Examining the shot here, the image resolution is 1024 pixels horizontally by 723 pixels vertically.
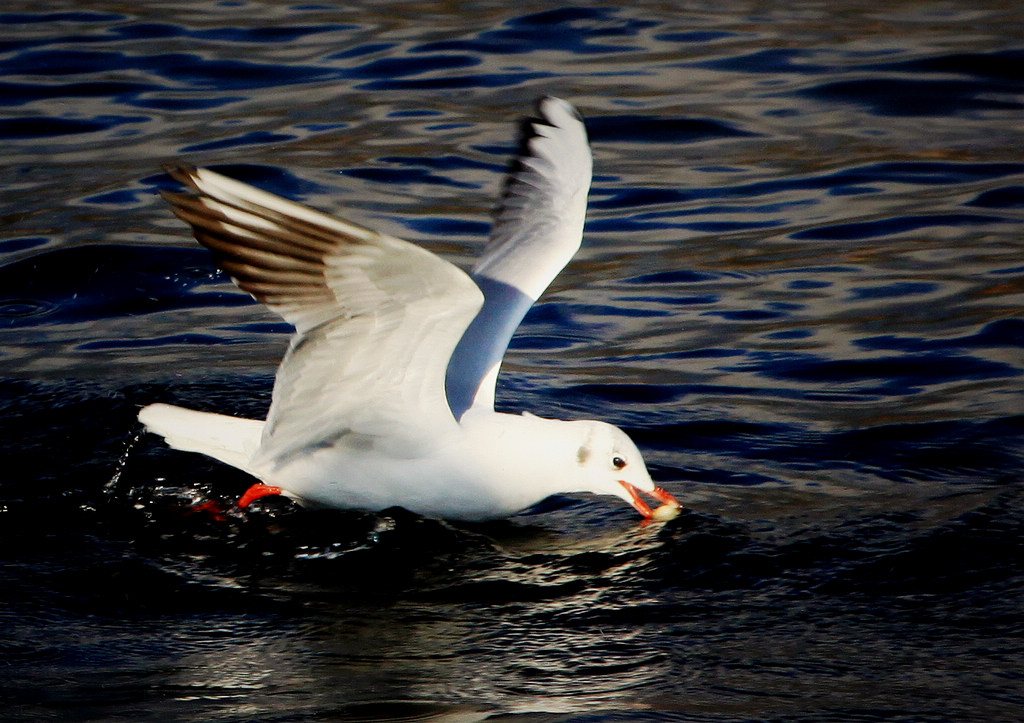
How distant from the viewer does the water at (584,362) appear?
444 centimetres

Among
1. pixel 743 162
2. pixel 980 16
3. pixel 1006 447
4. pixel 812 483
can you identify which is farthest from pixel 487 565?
pixel 980 16

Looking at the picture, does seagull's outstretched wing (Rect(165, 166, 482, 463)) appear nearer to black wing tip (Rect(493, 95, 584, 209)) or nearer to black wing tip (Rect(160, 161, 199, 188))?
black wing tip (Rect(160, 161, 199, 188))

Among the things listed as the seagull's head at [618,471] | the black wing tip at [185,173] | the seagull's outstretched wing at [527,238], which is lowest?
the seagull's head at [618,471]

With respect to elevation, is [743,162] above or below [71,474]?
above

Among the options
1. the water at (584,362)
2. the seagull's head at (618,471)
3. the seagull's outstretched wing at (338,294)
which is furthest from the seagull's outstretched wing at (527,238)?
the seagull's outstretched wing at (338,294)

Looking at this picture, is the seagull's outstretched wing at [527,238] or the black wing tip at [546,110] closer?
the seagull's outstretched wing at [527,238]

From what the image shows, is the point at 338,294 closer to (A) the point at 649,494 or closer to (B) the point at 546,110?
(A) the point at 649,494

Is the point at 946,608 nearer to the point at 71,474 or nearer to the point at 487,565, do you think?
the point at 487,565

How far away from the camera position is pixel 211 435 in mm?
5828

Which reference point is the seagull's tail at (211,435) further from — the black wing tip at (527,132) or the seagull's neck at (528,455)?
the black wing tip at (527,132)

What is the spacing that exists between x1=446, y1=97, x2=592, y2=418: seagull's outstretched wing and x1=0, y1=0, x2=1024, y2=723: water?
64 cm

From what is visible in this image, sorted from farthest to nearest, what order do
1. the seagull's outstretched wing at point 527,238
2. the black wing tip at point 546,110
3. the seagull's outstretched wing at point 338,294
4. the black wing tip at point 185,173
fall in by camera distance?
the black wing tip at point 546,110 → the seagull's outstretched wing at point 527,238 → the seagull's outstretched wing at point 338,294 → the black wing tip at point 185,173

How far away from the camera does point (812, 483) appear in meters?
6.05

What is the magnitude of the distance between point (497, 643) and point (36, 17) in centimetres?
1079
